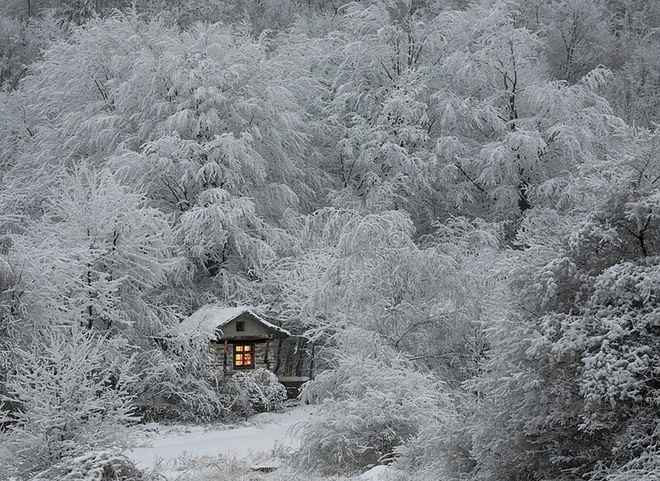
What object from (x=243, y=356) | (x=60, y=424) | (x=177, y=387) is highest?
(x=60, y=424)

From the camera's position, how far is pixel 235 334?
65.9 ft

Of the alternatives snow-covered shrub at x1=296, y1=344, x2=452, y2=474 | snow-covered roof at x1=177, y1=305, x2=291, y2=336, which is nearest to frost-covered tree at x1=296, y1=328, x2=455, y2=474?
→ snow-covered shrub at x1=296, y1=344, x2=452, y2=474

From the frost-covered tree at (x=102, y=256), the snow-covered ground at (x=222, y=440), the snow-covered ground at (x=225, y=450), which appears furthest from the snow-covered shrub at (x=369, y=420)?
the frost-covered tree at (x=102, y=256)

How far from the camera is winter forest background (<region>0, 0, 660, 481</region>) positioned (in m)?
7.41

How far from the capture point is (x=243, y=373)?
19.8 metres

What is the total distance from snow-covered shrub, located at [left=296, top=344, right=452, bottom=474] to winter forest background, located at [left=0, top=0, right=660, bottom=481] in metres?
0.05

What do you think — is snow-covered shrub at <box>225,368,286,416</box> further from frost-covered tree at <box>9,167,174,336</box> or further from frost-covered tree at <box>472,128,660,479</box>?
frost-covered tree at <box>472,128,660,479</box>

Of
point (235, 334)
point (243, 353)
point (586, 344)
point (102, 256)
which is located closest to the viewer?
point (586, 344)

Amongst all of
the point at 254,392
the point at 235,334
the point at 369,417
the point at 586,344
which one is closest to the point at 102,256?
the point at 235,334

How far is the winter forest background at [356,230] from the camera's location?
7.41m

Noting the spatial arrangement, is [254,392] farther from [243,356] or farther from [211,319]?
[211,319]

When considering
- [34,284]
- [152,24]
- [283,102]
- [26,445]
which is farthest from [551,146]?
[26,445]

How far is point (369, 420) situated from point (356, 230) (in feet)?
16.4

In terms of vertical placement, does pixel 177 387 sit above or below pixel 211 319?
below
